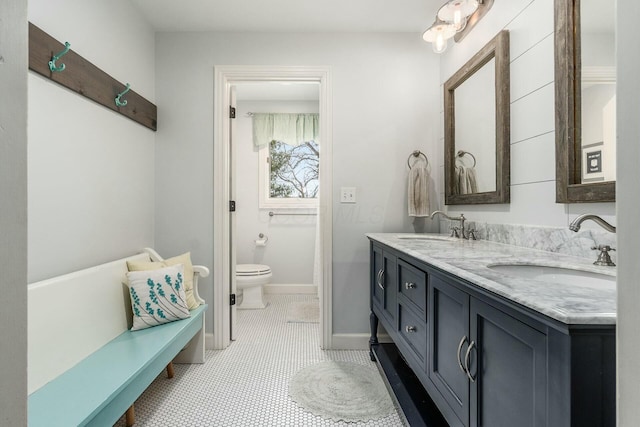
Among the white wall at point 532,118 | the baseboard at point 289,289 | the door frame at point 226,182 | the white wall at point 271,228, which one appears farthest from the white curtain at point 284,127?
the white wall at point 532,118

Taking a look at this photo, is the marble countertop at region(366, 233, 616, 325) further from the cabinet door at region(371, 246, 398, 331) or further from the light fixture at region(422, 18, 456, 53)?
the light fixture at region(422, 18, 456, 53)

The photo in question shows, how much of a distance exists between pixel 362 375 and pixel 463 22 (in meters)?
2.22

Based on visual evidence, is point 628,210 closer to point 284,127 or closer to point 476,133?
point 476,133

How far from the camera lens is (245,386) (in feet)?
5.97

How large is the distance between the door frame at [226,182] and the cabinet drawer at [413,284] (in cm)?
84

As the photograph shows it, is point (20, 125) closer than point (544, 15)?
Yes

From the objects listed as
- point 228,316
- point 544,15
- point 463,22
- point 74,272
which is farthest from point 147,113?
point 544,15

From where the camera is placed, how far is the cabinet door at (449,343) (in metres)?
0.93

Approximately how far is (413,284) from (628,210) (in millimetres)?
1040

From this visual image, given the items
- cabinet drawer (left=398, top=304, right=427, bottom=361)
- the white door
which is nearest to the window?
the white door

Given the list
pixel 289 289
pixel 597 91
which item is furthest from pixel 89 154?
pixel 289 289

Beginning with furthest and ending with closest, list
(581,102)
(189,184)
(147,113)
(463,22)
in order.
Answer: (189,184) < (147,113) < (463,22) < (581,102)

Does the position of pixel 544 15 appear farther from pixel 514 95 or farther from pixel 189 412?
pixel 189 412

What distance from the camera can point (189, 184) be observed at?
2.31 metres
